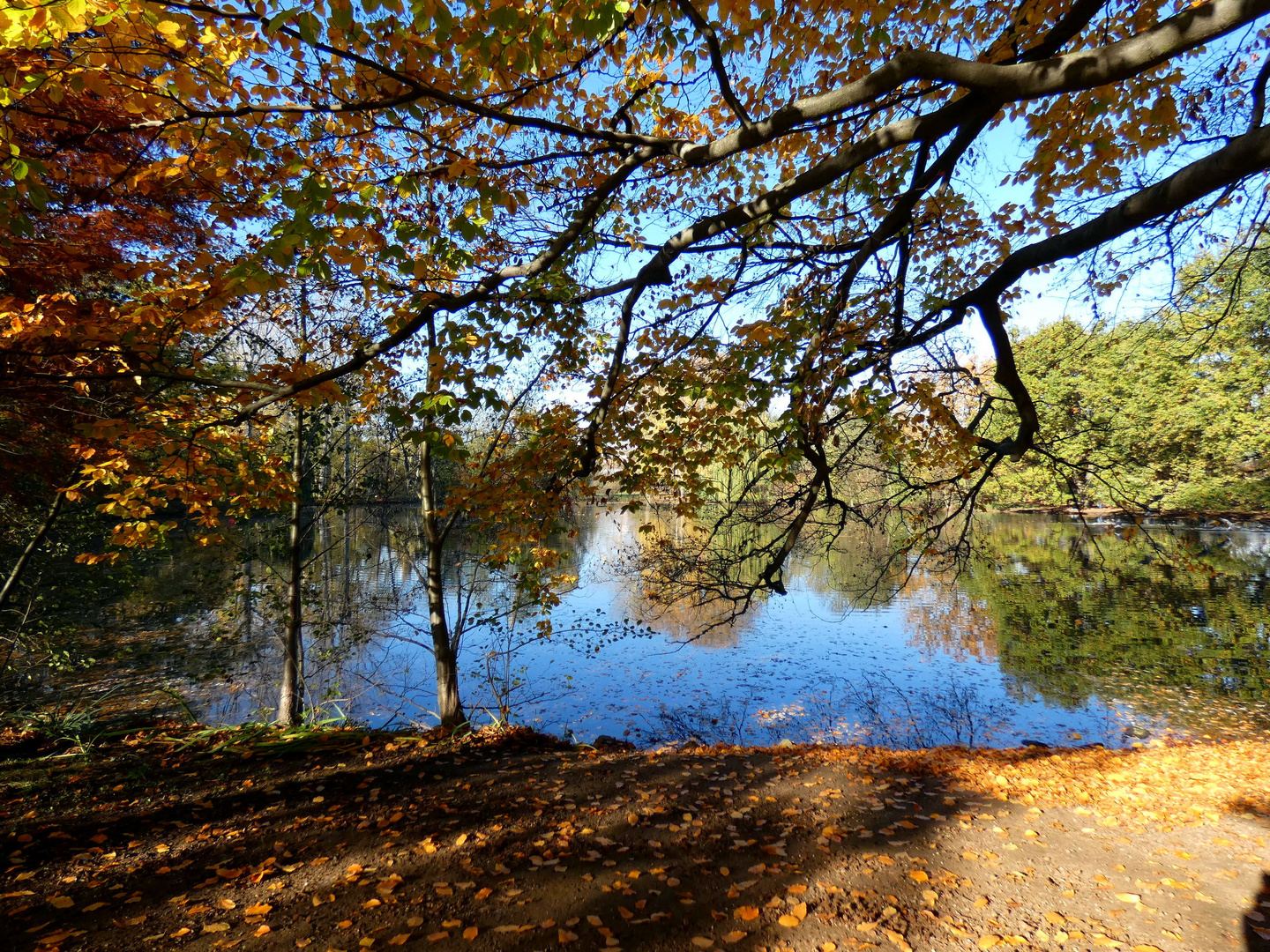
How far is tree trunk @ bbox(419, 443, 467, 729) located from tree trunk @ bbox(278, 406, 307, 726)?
148cm

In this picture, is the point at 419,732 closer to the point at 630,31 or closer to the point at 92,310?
the point at 92,310

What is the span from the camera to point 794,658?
10.7 m

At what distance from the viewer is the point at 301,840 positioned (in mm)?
3465

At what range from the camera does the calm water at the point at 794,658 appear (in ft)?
25.5

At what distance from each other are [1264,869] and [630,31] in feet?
21.8

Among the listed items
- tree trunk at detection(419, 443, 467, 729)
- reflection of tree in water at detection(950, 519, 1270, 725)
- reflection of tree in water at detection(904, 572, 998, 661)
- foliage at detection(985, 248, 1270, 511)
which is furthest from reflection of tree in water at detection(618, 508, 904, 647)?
foliage at detection(985, 248, 1270, 511)

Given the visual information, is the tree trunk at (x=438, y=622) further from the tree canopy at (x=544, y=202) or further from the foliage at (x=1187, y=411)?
the foliage at (x=1187, y=411)

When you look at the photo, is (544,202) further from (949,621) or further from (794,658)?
(949,621)

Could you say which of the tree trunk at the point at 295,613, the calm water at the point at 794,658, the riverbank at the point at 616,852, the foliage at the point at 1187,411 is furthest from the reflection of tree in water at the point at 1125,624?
the tree trunk at the point at 295,613

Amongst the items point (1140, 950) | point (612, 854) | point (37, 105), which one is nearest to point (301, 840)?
point (612, 854)

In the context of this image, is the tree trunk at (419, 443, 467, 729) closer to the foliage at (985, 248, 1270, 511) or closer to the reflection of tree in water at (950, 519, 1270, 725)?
the reflection of tree in water at (950, 519, 1270, 725)

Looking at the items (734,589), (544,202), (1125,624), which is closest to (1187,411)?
A: (1125,624)

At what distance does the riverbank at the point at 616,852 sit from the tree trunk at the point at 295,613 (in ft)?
4.63

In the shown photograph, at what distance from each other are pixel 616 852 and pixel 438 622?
3938mm
